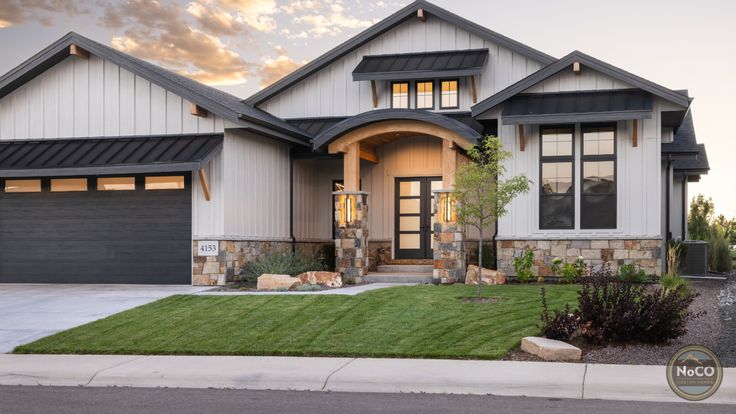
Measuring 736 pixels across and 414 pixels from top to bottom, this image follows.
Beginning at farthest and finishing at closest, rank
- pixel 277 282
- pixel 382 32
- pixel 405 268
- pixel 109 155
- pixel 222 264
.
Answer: pixel 382 32, pixel 405 268, pixel 109 155, pixel 222 264, pixel 277 282

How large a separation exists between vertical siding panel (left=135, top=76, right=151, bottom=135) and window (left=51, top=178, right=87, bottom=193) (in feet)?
6.38

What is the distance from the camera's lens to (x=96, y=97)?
2147cm

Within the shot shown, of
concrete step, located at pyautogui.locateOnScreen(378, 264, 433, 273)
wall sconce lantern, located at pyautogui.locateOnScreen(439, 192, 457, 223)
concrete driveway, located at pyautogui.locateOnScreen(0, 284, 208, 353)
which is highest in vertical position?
wall sconce lantern, located at pyautogui.locateOnScreen(439, 192, 457, 223)

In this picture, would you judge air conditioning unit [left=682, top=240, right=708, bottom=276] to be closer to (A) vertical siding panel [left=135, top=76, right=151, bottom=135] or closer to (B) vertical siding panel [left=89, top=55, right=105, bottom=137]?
(A) vertical siding panel [left=135, top=76, right=151, bottom=135]

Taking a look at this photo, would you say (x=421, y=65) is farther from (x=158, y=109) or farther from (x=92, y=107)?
(x=92, y=107)

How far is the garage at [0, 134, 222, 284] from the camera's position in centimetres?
2027

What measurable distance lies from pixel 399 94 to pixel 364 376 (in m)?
14.8

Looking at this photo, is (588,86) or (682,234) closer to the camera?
(588,86)

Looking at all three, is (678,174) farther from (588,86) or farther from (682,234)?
(588,86)

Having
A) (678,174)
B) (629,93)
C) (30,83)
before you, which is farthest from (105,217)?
(678,174)

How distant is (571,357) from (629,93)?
414 inches

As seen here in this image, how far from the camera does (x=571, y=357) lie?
10977 millimetres

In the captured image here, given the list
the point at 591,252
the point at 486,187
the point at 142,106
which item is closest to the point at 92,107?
the point at 142,106

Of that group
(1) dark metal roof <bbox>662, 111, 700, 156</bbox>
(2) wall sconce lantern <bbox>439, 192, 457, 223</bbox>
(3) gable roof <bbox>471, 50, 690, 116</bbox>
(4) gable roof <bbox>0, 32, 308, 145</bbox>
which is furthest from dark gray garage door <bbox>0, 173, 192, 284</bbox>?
(1) dark metal roof <bbox>662, 111, 700, 156</bbox>
